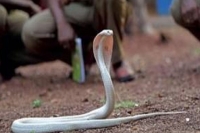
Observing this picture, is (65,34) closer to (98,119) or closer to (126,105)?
(126,105)

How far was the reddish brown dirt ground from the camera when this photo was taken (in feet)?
11.5

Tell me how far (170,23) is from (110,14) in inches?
267

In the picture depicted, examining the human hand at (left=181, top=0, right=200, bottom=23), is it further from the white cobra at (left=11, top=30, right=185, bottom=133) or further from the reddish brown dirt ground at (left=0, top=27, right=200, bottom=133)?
the white cobra at (left=11, top=30, right=185, bottom=133)

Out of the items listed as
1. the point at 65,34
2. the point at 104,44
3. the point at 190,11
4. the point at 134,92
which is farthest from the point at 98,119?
the point at 65,34

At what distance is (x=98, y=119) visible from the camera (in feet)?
11.4

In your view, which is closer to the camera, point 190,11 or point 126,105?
point 126,105

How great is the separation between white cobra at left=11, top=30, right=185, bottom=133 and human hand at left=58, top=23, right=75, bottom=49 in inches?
70.2

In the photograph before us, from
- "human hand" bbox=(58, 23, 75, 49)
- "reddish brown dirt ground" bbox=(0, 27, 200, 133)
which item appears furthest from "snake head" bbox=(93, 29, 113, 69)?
"human hand" bbox=(58, 23, 75, 49)

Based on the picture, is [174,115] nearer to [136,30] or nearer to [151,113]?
[151,113]

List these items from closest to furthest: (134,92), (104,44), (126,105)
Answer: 1. (104,44)
2. (126,105)
3. (134,92)

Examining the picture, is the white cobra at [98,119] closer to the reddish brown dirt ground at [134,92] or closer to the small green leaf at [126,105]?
the reddish brown dirt ground at [134,92]

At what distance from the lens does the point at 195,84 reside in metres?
5.03

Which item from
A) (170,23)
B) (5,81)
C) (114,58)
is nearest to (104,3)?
(114,58)

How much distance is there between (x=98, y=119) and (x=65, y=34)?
1.88 meters
